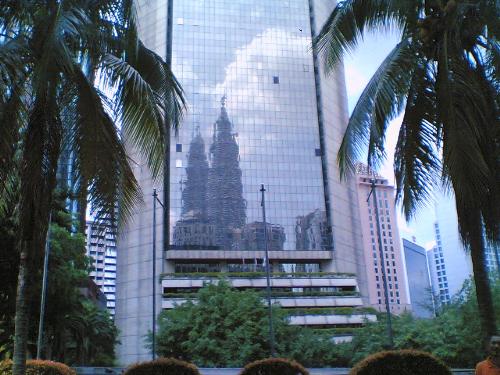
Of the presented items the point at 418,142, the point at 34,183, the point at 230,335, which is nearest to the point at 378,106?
the point at 418,142

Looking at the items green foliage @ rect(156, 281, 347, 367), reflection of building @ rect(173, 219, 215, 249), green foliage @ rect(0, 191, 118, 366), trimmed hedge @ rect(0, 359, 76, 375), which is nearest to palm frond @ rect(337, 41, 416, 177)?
trimmed hedge @ rect(0, 359, 76, 375)

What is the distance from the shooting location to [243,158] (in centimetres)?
7606

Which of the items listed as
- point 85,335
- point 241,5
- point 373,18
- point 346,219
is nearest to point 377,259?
point 346,219

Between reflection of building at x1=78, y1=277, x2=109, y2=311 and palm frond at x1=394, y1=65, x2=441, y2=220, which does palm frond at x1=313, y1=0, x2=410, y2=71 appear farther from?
reflection of building at x1=78, y1=277, x2=109, y2=311

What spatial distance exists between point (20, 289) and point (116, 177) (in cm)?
259

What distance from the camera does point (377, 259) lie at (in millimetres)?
156250

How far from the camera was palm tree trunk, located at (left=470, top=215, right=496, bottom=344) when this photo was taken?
31.6 feet

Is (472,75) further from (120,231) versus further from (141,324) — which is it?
(141,324)

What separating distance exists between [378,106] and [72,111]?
5819 millimetres

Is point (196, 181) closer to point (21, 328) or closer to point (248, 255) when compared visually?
point (248, 255)

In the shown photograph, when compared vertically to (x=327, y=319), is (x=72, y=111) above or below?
below

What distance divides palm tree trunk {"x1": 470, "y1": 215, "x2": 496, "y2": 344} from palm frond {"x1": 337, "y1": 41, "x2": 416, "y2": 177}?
2.70 meters

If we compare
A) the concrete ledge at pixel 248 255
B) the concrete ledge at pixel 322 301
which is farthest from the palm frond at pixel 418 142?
the concrete ledge at pixel 248 255

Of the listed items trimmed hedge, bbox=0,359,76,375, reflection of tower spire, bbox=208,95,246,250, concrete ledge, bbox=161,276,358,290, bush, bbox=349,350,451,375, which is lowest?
bush, bbox=349,350,451,375
